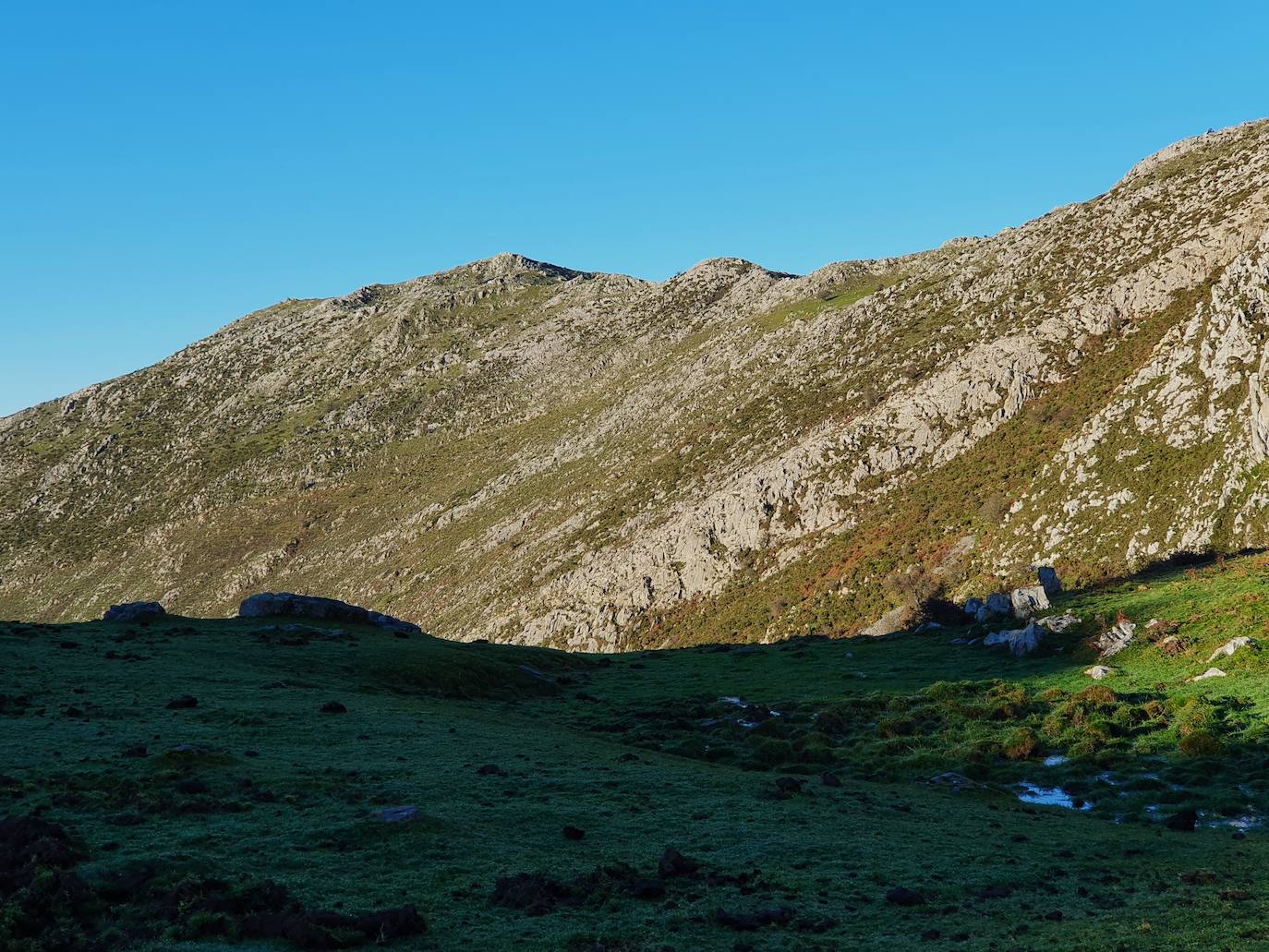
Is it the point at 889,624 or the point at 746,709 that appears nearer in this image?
the point at 746,709

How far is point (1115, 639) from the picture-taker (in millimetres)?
52594


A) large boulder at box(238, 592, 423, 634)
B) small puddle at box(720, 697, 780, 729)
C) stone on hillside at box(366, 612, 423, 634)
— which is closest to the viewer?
small puddle at box(720, 697, 780, 729)

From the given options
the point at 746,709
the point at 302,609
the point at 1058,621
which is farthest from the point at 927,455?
the point at 302,609

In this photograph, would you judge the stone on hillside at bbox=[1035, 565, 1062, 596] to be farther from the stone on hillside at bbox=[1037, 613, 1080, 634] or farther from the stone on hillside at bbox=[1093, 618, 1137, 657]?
the stone on hillside at bbox=[1093, 618, 1137, 657]

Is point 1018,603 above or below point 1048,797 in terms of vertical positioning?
above

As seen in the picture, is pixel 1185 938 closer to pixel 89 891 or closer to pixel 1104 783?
pixel 1104 783

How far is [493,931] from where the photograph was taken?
18906mm

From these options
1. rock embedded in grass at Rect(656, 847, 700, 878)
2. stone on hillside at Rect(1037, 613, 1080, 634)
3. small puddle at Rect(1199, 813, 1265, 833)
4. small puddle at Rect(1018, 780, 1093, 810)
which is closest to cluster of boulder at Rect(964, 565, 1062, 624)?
stone on hillside at Rect(1037, 613, 1080, 634)

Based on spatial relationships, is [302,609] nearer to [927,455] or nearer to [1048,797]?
[1048,797]

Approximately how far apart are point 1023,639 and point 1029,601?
6228 mm

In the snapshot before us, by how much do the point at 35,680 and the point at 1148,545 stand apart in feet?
271

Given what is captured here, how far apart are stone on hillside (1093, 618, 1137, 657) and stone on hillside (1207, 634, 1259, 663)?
557cm

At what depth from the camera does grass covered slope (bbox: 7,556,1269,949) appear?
19703 mm

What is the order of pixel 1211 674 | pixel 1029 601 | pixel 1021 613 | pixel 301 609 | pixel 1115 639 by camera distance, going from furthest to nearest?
pixel 301 609, pixel 1021 613, pixel 1029 601, pixel 1115 639, pixel 1211 674
